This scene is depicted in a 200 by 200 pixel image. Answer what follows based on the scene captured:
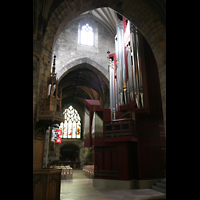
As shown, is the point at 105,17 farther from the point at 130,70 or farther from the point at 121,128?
the point at 121,128

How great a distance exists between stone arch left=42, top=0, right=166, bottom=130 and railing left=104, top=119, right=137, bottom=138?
2217mm

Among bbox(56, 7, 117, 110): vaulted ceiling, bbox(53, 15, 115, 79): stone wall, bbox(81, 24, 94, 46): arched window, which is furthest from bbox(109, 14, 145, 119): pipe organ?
bbox(81, 24, 94, 46): arched window

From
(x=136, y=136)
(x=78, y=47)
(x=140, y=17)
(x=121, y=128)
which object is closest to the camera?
(x=140, y=17)

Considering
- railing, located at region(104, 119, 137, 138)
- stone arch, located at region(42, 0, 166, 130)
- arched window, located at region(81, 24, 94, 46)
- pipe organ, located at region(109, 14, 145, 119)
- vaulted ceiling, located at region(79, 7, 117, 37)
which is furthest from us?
arched window, located at region(81, 24, 94, 46)

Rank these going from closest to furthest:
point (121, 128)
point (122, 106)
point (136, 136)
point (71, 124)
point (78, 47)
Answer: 1. point (121, 128)
2. point (136, 136)
3. point (122, 106)
4. point (78, 47)
5. point (71, 124)

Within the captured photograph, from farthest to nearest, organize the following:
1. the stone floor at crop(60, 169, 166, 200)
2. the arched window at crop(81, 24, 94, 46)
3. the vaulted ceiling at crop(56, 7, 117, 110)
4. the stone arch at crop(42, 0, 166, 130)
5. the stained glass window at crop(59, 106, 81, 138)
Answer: the stained glass window at crop(59, 106, 81, 138), the arched window at crop(81, 24, 94, 46), the vaulted ceiling at crop(56, 7, 117, 110), the stone arch at crop(42, 0, 166, 130), the stone floor at crop(60, 169, 166, 200)

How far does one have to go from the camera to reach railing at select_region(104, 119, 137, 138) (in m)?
6.94

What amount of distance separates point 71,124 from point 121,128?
1722 centimetres

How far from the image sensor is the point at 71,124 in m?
23.5

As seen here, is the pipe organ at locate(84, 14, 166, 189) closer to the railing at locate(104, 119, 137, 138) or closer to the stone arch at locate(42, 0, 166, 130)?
the railing at locate(104, 119, 137, 138)

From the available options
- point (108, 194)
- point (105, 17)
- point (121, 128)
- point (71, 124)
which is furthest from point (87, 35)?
point (108, 194)

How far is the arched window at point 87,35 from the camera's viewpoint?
50.2 ft

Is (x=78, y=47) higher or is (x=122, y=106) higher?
(x=78, y=47)
